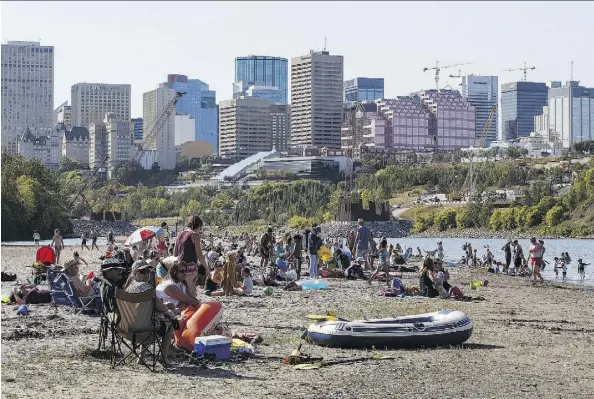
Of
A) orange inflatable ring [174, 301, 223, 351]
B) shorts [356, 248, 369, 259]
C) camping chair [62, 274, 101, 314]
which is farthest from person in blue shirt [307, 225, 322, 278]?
orange inflatable ring [174, 301, 223, 351]

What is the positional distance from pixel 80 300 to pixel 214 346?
5071 mm

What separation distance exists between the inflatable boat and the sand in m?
0.18

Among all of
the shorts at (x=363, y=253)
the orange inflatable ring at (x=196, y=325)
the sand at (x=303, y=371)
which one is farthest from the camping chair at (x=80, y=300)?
the shorts at (x=363, y=253)

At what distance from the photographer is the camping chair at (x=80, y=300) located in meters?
16.7

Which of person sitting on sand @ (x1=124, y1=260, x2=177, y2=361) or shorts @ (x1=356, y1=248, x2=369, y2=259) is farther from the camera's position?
shorts @ (x1=356, y1=248, x2=369, y2=259)

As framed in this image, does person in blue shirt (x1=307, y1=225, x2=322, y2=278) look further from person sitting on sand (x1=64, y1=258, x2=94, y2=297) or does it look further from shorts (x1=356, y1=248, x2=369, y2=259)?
person sitting on sand (x1=64, y1=258, x2=94, y2=297)

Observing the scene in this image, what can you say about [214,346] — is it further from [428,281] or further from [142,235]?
[142,235]

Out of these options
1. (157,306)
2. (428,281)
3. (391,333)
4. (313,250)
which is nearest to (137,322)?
(157,306)

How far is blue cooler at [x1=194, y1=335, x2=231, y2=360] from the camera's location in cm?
1234

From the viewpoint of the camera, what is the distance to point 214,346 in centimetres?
1239

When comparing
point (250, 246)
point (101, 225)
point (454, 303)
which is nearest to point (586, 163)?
point (101, 225)

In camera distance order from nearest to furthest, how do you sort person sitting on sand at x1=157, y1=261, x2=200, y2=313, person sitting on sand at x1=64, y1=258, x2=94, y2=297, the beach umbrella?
person sitting on sand at x1=157, y1=261, x2=200, y2=313 < person sitting on sand at x1=64, y1=258, x2=94, y2=297 < the beach umbrella

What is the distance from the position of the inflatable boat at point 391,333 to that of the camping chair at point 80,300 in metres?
4.07

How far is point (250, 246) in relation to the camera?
57594 millimetres
